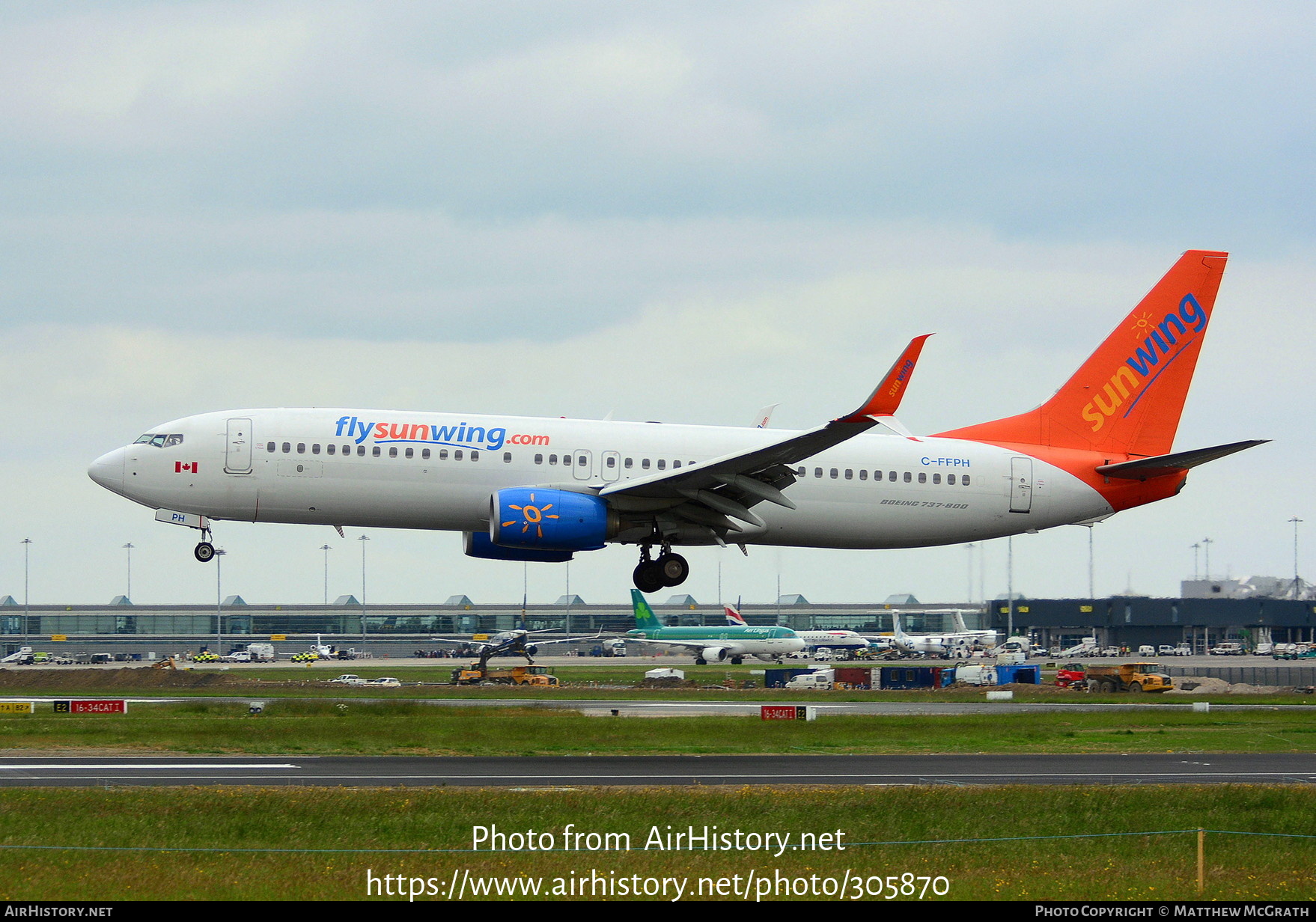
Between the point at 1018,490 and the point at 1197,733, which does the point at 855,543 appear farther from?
the point at 1197,733

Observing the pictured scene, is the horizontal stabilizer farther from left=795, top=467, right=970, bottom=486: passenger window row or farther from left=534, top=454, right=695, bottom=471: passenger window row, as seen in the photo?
left=534, top=454, right=695, bottom=471: passenger window row

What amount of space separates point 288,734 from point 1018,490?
896 inches

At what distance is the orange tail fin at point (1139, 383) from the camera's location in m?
43.8

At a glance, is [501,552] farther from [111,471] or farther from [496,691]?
[496,691]

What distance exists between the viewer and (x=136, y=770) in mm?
29422

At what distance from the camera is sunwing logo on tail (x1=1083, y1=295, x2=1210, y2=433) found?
145ft

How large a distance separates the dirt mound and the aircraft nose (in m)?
26.8

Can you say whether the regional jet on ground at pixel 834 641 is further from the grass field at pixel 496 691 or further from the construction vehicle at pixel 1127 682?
the construction vehicle at pixel 1127 682

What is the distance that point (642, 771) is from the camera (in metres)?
29.7

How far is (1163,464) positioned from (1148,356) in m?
5.23

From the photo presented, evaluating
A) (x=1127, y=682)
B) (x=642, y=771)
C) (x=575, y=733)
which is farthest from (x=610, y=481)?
(x=1127, y=682)

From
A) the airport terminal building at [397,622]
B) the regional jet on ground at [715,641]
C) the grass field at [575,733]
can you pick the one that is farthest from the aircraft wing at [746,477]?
the airport terminal building at [397,622]

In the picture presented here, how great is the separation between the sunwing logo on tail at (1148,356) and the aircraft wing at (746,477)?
11.8 m
